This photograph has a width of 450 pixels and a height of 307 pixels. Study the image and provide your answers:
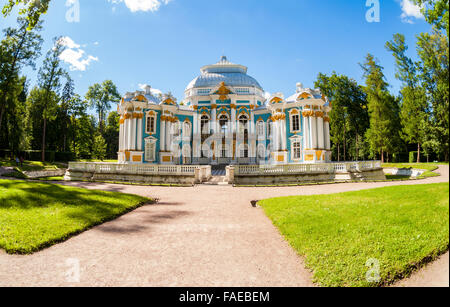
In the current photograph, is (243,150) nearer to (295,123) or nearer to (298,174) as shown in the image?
(295,123)

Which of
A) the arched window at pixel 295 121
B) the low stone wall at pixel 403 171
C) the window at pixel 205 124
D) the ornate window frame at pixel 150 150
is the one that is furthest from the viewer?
the window at pixel 205 124

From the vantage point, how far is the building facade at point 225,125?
23.7 m

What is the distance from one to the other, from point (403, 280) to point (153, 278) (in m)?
3.27

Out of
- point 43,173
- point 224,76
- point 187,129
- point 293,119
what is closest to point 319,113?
point 293,119

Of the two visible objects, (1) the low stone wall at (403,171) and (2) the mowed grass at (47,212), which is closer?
(2) the mowed grass at (47,212)

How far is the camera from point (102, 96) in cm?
4491

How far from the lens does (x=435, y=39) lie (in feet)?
4.03

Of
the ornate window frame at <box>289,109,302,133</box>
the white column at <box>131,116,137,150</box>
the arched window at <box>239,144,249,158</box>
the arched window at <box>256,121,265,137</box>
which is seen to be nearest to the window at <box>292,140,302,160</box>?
the ornate window frame at <box>289,109,302,133</box>

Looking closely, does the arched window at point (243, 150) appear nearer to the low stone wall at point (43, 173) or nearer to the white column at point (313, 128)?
the white column at point (313, 128)

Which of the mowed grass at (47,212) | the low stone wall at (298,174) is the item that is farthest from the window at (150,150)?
the mowed grass at (47,212)

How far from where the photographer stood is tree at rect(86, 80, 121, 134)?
43781 millimetres

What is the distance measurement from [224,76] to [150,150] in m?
14.2
